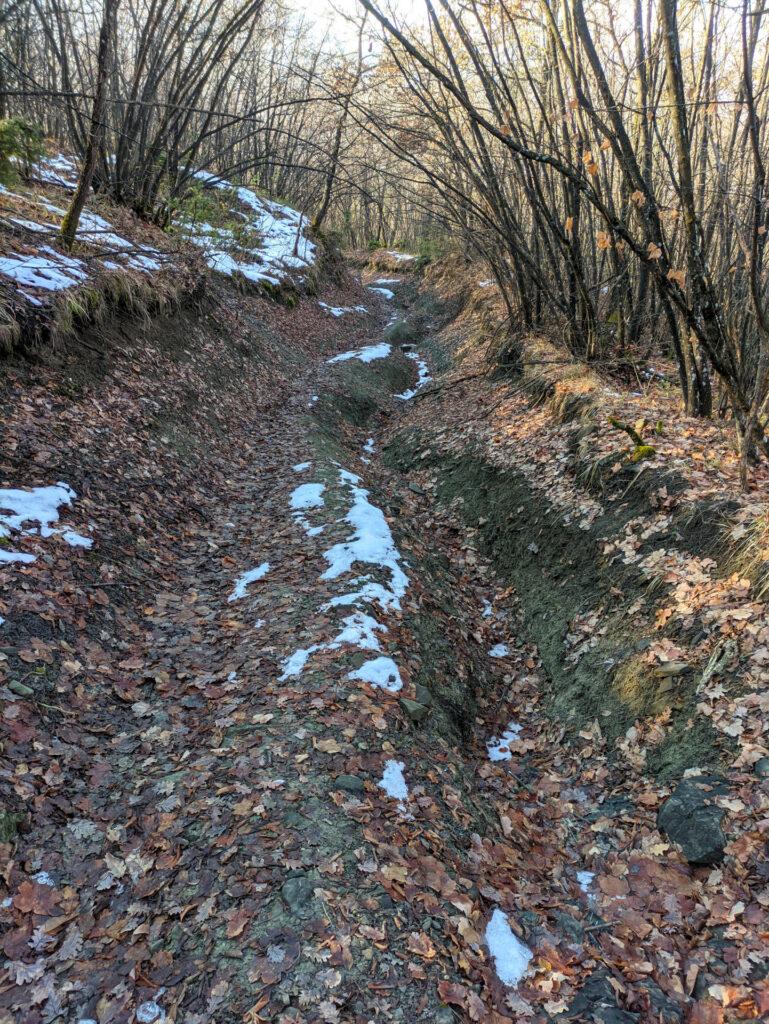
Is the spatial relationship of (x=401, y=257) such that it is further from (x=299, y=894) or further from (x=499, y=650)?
(x=299, y=894)

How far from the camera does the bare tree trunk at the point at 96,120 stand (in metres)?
7.79

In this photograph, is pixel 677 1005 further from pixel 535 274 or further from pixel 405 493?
pixel 535 274

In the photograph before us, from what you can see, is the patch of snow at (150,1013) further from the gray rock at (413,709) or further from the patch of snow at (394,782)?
the gray rock at (413,709)

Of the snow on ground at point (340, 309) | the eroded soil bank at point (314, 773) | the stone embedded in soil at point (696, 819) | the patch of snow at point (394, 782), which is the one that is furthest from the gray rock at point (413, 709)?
the snow on ground at point (340, 309)

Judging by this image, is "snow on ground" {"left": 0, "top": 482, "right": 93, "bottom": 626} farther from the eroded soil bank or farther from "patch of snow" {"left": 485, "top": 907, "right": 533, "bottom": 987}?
"patch of snow" {"left": 485, "top": 907, "right": 533, "bottom": 987}

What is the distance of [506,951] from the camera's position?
3.50 m

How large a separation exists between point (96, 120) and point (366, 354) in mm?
10743

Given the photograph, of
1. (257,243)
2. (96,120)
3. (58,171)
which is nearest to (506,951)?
(96,120)

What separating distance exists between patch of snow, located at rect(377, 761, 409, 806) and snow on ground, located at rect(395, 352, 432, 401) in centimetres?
1233

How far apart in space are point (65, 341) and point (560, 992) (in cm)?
883

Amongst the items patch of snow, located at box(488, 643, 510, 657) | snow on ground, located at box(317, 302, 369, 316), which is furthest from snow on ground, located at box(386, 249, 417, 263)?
patch of snow, located at box(488, 643, 510, 657)

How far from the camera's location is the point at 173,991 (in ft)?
9.82

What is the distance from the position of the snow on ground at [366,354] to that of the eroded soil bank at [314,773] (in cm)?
937

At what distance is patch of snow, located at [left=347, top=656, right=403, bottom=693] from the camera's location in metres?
5.14
